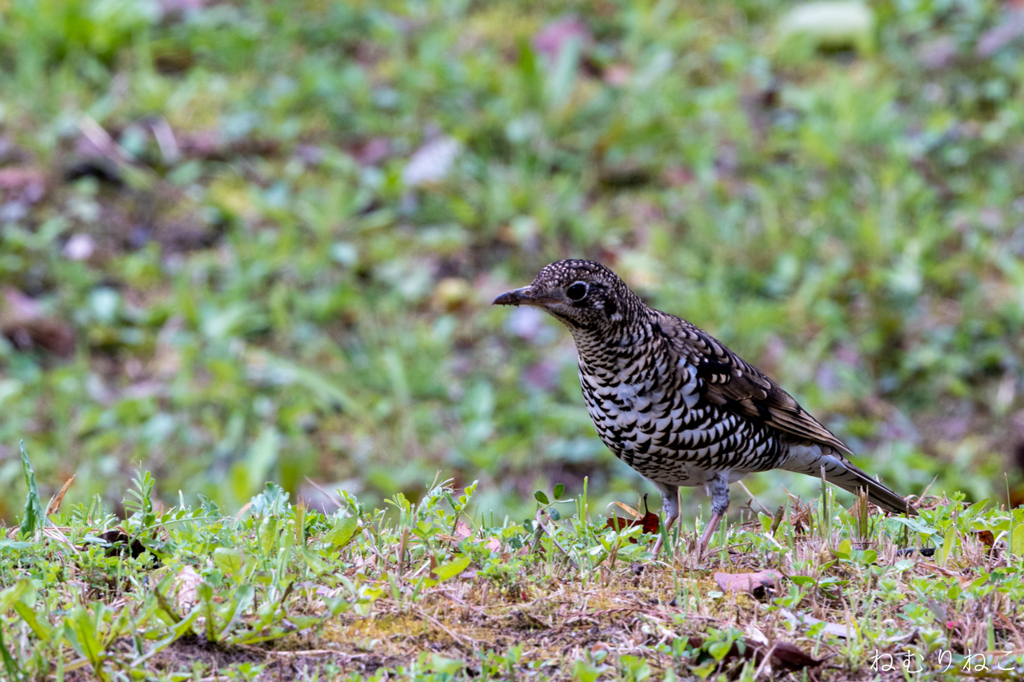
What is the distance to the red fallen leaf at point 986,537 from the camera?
362 cm

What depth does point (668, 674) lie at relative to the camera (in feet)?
9.05

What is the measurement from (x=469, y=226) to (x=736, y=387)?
4.36 metres

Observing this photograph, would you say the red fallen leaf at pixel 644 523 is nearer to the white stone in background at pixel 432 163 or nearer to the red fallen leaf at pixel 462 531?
the red fallen leaf at pixel 462 531

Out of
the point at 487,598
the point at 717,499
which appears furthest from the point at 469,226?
the point at 487,598

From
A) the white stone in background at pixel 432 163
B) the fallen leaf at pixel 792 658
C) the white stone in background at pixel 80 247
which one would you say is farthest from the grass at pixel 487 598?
the white stone in background at pixel 432 163

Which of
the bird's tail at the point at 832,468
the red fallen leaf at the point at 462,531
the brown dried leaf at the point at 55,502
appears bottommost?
the brown dried leaf at the point at 55,502

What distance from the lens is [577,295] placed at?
13.3ft

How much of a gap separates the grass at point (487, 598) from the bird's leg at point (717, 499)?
0.15 metres

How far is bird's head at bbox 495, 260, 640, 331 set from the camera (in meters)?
3.98

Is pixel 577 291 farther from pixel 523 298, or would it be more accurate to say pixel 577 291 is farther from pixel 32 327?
pixel 32 327

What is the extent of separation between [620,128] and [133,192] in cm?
383

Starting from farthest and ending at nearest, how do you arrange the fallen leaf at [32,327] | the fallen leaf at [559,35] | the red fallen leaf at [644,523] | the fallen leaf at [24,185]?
1. the fallen leaf at [559,35]
2. the fallen leaf at [24,185]
3. the fallen leaf at [32,327]
4. the red fallen leaf at [644,523]

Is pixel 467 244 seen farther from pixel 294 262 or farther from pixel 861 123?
pixel 861 123

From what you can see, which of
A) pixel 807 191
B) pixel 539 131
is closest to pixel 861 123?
pixel 807 191
